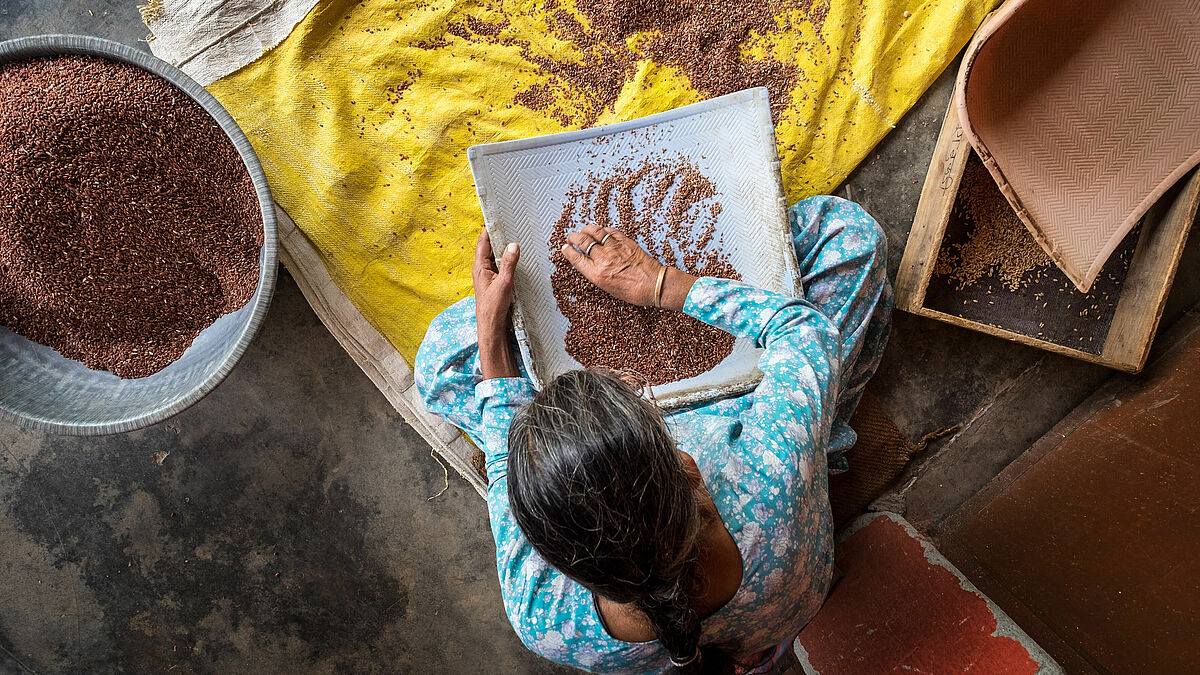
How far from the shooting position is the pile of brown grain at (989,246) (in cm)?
178

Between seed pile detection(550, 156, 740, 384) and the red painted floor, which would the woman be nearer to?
seed pile detection(550, 156, 740, 384)

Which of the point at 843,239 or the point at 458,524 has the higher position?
the point at 843,239

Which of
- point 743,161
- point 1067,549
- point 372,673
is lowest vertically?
point 372,673

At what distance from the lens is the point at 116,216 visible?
54.8 inches

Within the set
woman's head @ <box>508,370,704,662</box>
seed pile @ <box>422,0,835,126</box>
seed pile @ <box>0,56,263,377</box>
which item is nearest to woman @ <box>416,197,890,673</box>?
woman's head @ <box>508,370,704,662</box>

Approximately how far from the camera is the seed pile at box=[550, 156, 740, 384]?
1.61 metres

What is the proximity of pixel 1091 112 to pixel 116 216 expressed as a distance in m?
2.31

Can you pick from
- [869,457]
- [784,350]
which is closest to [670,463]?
[784,350]

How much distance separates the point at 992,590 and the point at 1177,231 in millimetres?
999

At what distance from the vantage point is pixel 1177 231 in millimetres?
1642

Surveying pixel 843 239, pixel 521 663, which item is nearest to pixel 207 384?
pixel 521 663

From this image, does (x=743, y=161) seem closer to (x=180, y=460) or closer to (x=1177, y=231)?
(x=1177, y=231)

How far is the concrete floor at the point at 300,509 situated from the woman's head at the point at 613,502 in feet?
3.82

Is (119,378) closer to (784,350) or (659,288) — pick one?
(659,288)
